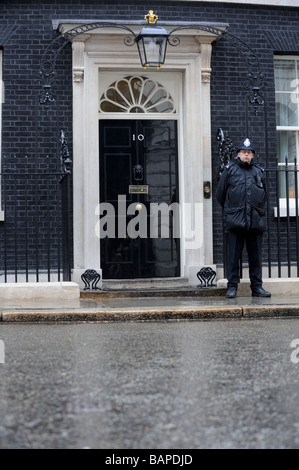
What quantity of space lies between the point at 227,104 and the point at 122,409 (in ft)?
29.9

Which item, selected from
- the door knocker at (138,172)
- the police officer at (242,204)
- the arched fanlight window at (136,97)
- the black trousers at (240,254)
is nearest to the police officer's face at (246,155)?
the police officer at (242,204)

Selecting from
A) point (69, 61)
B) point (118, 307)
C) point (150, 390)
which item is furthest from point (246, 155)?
point (150, 390)

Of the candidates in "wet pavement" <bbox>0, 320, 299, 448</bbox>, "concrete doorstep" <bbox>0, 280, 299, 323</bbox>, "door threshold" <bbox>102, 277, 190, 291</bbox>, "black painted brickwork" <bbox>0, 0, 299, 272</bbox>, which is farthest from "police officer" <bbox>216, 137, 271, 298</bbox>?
"wet pavement" <bbox>0, 320, 299, 448</bbox>

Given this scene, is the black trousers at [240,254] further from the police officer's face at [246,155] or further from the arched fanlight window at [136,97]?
the arched fanlight window at [136,97]

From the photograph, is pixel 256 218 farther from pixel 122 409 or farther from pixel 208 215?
pixel 122 409

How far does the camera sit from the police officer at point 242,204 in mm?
9422

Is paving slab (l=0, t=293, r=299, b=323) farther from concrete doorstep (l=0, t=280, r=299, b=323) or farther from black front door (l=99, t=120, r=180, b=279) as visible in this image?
black front door (l=99, t=120, r=180, b=279)

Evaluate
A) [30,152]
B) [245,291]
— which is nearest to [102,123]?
[30,152]

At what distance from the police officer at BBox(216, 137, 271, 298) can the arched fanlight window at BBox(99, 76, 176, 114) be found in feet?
9.76

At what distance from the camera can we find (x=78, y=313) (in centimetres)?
780

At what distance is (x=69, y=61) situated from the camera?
11.7 metres

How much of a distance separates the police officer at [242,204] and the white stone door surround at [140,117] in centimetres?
201

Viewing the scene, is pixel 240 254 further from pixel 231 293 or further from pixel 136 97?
pixel 136 97

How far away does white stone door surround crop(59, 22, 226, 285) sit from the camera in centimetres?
1145
